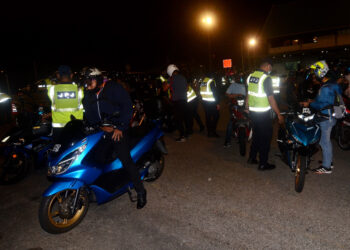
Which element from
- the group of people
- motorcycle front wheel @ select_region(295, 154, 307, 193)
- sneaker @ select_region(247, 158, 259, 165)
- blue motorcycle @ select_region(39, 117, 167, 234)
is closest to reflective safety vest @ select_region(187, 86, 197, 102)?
the group of people

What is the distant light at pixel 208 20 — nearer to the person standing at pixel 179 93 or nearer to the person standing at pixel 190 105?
the person standing at pixel 190 105

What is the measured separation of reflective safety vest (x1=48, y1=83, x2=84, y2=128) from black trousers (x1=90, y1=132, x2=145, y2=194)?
141cm

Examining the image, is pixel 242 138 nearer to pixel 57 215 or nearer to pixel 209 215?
pixel 209 215

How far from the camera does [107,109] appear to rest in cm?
398

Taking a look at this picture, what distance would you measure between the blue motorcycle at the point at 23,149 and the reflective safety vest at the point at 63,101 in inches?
25.4

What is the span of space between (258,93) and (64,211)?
141 inches

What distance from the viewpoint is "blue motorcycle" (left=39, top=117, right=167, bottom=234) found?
142 inches

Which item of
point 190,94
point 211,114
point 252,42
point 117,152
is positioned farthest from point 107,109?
point 252,42

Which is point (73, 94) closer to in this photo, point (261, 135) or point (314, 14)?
point (261, 135)

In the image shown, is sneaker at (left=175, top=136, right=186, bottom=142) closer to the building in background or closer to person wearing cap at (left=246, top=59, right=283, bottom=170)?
person wearing cap at (left=246, top=59, right=283, bottom=170)

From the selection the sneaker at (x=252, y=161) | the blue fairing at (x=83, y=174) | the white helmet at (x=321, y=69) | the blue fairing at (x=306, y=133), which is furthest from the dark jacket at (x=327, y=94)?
the blue fairing at (x=83, y=174)

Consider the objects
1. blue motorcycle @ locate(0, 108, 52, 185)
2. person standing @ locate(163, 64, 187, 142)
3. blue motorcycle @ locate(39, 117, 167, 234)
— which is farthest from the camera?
person standing @ locate(163, 64, 187, 142)

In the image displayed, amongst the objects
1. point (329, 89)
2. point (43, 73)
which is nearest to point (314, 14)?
point (43, 73)

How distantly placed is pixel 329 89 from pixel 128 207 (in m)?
3.65
